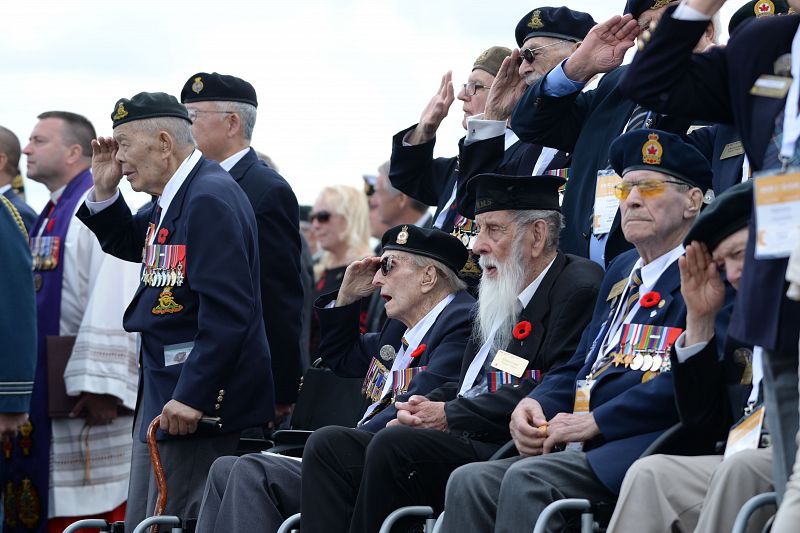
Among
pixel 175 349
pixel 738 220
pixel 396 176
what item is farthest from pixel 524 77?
pixel 738 220

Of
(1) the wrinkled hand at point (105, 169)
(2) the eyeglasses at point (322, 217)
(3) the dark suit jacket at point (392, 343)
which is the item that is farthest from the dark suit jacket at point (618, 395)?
(2) the eyeglasses at point (322, 217)

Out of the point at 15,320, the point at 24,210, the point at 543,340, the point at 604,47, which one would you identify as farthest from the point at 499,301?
the point at 24,210

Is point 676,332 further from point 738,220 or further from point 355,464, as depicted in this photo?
point 355,464

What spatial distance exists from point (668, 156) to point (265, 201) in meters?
2.66

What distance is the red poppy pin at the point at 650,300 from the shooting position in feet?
17.3

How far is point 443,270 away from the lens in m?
6.79

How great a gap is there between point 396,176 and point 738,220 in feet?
11.2

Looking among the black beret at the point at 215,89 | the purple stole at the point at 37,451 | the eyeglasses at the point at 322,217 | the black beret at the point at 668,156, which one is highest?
the black beret at the point at 215,89

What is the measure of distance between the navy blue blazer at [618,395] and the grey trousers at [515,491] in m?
0.07

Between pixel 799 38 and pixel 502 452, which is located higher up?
pixel 799 38

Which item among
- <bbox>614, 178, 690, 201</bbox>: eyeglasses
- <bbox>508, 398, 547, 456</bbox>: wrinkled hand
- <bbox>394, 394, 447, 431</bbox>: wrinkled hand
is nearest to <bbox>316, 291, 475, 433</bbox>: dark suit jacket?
<bbox>394, 394, 447, 431</bbox>: wrinkled hand

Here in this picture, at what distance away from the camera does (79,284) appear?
29.0ft

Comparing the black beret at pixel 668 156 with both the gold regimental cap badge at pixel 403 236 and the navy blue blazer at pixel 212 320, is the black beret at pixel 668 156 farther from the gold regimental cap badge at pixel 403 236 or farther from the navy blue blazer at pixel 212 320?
the navy blue blazer at pixel 212 320

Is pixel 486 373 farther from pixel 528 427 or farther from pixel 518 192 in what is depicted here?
pixel 518 192
